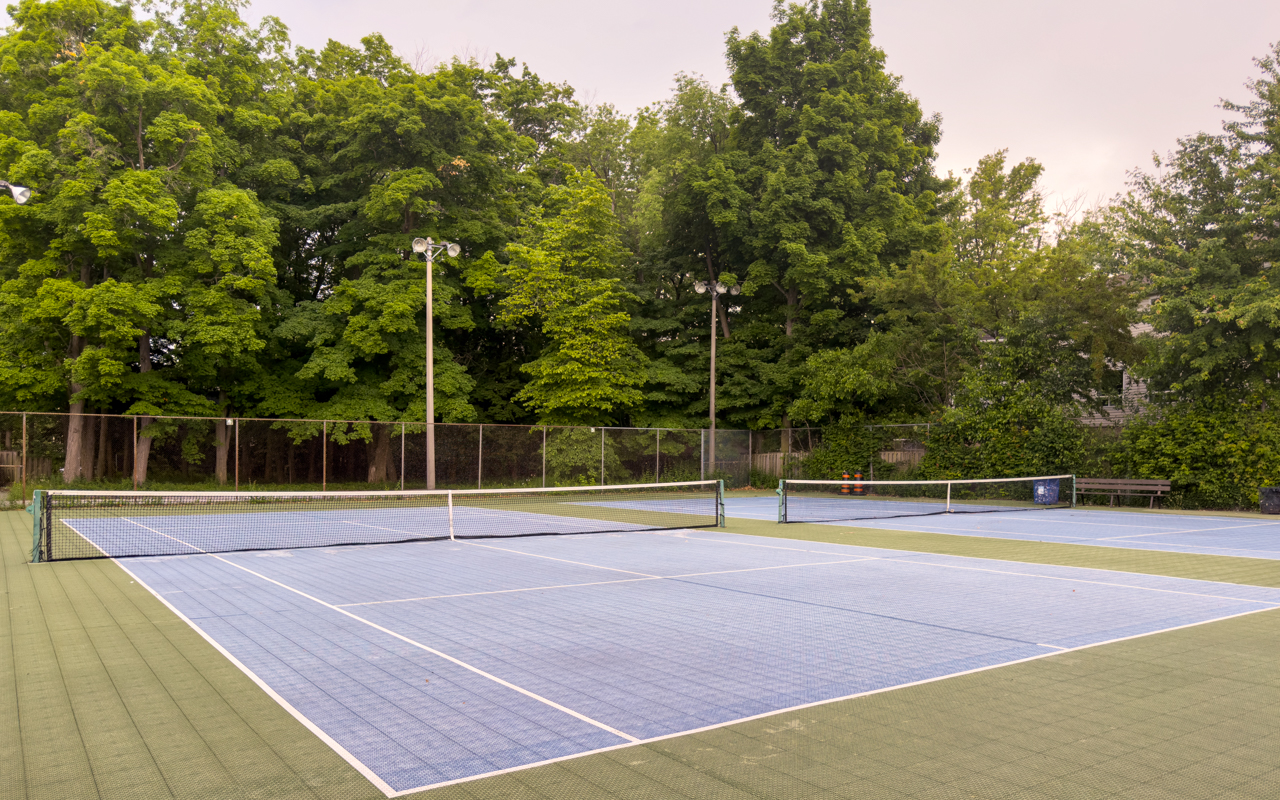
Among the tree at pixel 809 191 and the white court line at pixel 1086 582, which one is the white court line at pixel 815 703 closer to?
→ the white court line at pixel 1086 582

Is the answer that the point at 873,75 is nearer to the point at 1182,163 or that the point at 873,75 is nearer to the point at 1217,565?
the point at 1182,163

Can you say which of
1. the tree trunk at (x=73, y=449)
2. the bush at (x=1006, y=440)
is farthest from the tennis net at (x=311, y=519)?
the bush at (x=1006, y=440)

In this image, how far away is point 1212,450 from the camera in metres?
22.8

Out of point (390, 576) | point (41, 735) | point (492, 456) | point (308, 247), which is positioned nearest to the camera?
point (41, 735)

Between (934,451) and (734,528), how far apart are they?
46.8ft

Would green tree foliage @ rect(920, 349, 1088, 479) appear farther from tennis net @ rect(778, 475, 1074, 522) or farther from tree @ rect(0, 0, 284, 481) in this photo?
tree @ rect(0, 0, 284, 481)

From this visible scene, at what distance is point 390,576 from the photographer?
10.7 m

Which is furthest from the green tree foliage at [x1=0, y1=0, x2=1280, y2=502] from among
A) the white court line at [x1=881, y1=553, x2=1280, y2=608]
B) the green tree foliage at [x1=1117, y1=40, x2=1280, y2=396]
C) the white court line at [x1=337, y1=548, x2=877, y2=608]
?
the white court line at [x1=337, y1=548, x2=877, y2=608]

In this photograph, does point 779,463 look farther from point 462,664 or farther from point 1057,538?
point 462,664

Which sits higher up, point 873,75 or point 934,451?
point 873,75

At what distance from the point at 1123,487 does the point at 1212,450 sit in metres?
2.30

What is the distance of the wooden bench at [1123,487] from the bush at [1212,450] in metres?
0.52

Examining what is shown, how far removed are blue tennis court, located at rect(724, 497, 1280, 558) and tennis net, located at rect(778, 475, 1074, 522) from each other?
832 mm

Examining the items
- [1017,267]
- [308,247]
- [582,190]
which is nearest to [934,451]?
[1017,267]
